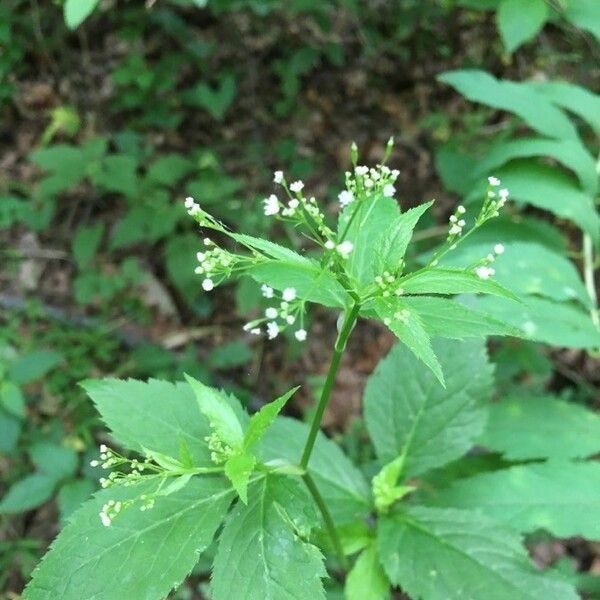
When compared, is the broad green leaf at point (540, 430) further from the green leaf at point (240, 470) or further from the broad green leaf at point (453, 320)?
the green leaf at point (240, 470)

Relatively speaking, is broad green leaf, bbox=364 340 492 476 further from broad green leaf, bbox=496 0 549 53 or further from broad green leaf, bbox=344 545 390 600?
broad green leaf, bbox=496 0 549 53

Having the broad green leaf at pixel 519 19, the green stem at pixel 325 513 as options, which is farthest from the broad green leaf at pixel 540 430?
the broad green leaf at pixel 519 19

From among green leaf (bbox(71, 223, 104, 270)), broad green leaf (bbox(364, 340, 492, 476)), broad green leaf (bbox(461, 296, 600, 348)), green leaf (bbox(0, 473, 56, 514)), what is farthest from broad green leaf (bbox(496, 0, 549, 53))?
green leaf (bbox(0, 473, 56, 514))

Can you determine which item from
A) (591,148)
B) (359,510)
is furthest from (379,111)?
(359,510)

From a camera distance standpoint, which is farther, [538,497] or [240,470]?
[538,497]

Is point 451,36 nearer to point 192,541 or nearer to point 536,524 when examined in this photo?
point 536,524

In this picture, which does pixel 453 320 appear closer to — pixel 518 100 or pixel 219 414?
pixel 219 414

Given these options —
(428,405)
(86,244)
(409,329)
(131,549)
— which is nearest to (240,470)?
(131,549)
